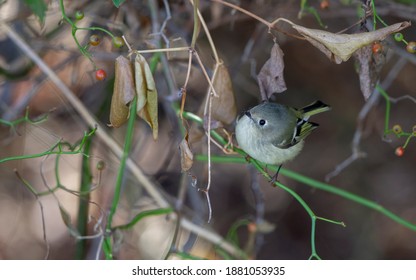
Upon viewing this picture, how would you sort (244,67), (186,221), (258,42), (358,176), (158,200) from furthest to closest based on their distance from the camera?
(358,176), (244,67), (258,42), (186,221), (158,200)

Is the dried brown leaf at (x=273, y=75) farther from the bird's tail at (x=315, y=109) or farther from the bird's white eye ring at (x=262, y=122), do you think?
the bird's tail at (x=315, y=109)

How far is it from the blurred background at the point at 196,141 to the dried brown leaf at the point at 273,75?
440mm

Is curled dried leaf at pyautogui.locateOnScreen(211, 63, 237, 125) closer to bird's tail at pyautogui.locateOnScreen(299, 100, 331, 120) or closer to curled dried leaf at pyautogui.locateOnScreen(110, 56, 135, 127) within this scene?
curled dried leaf at pyautogui.locateOnScreen(110, 56, 135, 127)

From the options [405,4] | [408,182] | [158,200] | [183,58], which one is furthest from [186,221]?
[408,182]

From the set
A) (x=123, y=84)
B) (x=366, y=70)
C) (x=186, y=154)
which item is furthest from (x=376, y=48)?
(x=123, y=84)

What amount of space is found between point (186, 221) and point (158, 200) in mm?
304

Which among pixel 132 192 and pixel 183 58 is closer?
pixel 183 58

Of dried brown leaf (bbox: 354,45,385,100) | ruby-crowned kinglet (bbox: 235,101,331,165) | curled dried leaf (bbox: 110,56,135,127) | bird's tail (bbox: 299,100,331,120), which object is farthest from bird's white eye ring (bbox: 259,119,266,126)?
curled dried leaf (bbox: 110,56,135,127)

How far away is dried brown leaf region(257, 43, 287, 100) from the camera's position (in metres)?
2.15

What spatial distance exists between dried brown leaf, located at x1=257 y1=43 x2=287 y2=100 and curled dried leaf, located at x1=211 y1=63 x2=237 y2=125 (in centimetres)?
13

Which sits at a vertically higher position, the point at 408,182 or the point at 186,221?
the point at 186,221

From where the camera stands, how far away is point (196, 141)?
2.72m

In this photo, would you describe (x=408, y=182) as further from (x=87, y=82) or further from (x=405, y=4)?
(x=87, y=82)

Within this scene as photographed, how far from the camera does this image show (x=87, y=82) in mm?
3408
